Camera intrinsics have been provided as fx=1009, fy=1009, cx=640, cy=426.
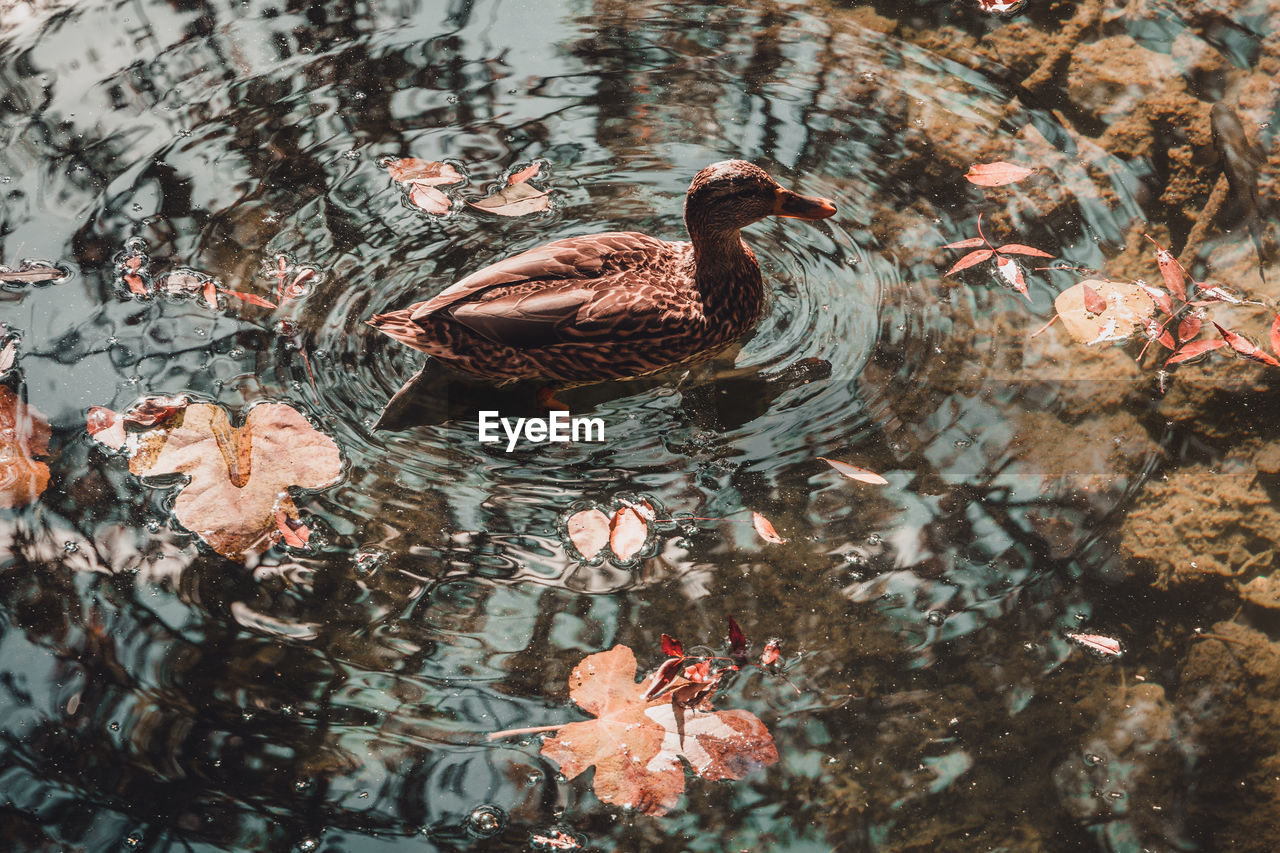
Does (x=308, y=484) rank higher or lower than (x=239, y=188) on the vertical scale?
lower

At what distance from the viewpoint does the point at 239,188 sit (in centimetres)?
→ 469

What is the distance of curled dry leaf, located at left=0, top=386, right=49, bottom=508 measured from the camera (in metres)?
3.70

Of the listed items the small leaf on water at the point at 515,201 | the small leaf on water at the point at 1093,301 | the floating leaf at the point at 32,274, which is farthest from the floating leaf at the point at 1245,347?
the floating leaf at the point at 32,274

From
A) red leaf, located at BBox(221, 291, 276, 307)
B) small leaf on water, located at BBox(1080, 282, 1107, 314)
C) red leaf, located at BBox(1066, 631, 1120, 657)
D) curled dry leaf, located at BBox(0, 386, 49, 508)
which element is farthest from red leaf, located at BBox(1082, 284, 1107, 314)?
curled dry leaf, located at BBox(0, 386, 49, 508)

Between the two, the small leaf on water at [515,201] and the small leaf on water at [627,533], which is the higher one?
the small leaf on water at [515,201]

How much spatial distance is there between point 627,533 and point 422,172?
220 cm

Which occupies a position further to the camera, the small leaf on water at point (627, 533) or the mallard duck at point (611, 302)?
the mallard duck at point (611, 302)

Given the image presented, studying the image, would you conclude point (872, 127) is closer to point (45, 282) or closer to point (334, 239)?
point (334, 239)

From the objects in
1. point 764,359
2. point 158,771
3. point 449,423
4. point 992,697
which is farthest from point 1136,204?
point 158,771

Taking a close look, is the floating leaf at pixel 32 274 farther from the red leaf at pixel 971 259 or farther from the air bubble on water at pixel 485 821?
the red leaf at pixel 971 259

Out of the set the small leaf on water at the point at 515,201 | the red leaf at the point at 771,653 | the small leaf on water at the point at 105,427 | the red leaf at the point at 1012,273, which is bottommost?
the red leaf at the point at 771,653

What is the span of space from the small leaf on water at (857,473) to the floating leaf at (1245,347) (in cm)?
162

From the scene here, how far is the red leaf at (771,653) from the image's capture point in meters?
3.27

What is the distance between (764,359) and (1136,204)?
189 centimetres
